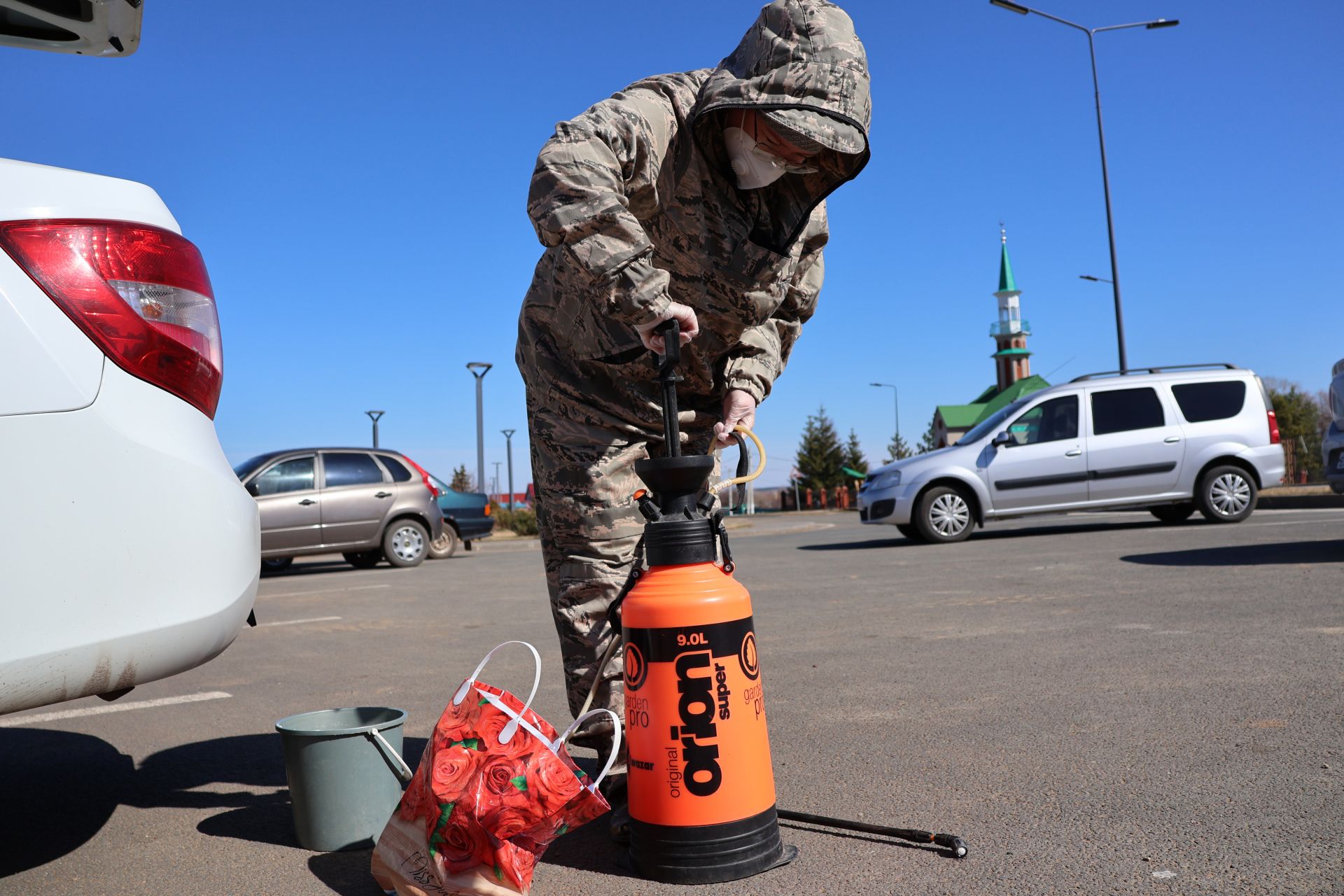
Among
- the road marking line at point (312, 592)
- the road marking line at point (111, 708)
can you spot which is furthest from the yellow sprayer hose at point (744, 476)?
the road marking line at point (312, 592)

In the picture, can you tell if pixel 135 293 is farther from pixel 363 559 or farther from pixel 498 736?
pixel 363 559

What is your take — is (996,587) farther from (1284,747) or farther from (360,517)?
(360,517)

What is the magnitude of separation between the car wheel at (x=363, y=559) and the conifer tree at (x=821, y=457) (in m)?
43.7

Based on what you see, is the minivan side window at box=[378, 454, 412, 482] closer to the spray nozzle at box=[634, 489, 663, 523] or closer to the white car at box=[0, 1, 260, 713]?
the white car at box=[0, 1, 260, 713]

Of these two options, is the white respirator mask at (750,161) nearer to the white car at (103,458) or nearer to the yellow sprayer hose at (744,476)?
the yellow sprayer hose at (744,476)

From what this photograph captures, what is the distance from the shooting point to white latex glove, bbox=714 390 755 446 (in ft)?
8.66

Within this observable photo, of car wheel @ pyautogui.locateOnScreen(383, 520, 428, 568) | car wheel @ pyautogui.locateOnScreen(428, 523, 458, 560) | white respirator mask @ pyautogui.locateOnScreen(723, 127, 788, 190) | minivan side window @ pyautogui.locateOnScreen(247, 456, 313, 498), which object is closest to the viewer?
white respirator mask @ pyautogui.locateOnScreen(723, 127, 788, 190)

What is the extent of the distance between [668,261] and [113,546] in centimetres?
150

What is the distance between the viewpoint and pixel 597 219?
2197 millimetres

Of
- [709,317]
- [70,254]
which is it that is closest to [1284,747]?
[709,317]

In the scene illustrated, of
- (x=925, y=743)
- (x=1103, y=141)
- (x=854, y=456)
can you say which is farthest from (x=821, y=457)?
(x=925, y=743)

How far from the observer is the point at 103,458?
187 centimetres

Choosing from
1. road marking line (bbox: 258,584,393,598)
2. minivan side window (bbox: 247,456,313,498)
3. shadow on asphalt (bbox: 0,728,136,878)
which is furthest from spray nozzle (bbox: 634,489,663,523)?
minivan side window (bbox: 247,456,313,498)

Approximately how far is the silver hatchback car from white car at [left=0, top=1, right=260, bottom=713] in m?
10.1
